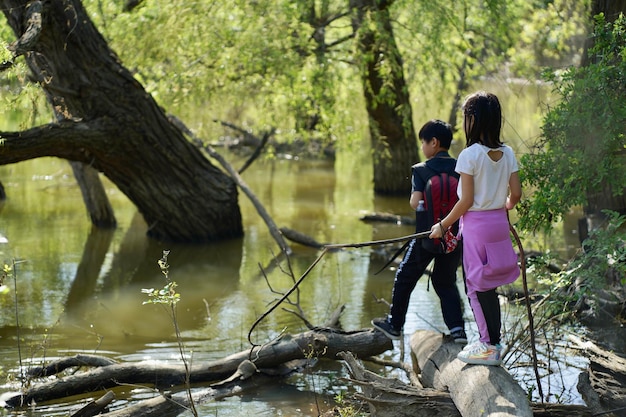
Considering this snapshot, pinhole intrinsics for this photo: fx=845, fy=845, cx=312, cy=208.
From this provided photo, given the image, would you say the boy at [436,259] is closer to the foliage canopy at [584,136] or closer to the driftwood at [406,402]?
the foliage canopy at [584,136]

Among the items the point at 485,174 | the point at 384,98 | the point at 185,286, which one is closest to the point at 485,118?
the point at 485,174

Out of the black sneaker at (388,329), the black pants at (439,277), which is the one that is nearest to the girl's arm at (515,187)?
the black pants at (439,277)

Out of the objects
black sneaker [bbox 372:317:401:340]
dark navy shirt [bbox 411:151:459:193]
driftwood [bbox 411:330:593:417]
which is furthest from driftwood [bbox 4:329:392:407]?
dark navy shirt [bbox 411:151:459:193]

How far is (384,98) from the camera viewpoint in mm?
14617

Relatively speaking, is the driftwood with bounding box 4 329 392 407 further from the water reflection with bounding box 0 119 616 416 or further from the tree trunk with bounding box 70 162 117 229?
the tree trunk with bounding box 70 162 117 229

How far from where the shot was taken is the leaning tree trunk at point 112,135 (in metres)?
9.23

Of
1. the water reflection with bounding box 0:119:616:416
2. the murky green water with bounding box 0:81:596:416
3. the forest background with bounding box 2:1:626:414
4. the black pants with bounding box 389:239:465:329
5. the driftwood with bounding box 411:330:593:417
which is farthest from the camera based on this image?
the forest background with bounding box 2:1:626:414

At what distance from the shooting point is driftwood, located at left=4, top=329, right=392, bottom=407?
230 inches

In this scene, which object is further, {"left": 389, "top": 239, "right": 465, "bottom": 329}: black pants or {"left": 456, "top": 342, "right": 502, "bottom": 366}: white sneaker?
{"left": 389, "top": 239, "right": 465, "bottom": 329}: black pants

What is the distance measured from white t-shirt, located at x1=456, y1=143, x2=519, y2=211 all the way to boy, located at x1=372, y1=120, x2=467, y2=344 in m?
0.72

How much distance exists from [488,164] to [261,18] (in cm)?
859

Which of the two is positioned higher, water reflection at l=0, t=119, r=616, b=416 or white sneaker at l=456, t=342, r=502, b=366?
white sneaker at l=456, t=342, r=502, b=366

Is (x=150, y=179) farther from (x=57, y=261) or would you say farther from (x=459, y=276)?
(x=459, y=276)

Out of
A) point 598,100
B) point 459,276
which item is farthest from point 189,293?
point 598,100
